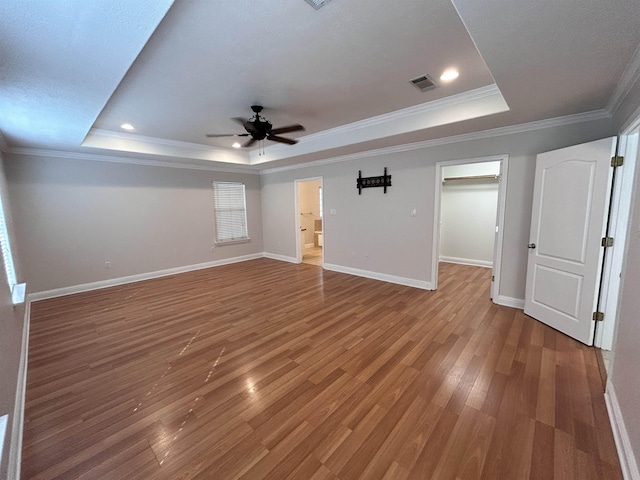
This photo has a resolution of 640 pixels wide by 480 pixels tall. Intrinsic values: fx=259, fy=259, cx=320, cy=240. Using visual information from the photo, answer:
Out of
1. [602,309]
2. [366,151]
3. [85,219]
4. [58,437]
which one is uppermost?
[366,151]

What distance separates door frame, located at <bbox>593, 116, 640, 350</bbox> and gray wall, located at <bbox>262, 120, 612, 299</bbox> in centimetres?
67

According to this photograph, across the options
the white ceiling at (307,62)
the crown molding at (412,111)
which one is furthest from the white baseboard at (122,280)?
the crown molding at (412,111)

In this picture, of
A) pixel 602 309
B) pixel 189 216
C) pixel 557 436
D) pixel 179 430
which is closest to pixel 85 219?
pixel 189 216

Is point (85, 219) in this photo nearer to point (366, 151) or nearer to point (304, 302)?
point (304, 302)

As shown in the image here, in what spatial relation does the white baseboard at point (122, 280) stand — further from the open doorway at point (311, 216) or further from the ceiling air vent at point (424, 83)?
the ceiling air vent at point (424, 83)

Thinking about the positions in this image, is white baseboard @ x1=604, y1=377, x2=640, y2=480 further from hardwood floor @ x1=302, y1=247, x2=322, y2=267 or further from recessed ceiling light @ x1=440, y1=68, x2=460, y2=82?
hardwood floor @ x1=302, y1=247, x2=322, y2=267

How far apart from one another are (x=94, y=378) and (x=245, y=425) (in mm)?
1581

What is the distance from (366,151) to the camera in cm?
495

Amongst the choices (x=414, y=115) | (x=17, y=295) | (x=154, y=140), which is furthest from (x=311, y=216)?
(x=17, y=295)

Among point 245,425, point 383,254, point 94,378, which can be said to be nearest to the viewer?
point 245,425

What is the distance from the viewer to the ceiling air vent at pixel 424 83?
2684 mm

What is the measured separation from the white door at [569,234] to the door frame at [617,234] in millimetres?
65

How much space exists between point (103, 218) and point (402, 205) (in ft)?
18.4

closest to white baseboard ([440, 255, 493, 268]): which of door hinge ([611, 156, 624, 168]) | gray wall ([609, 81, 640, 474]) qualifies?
door hinge ([611, 156, 624, 168])
